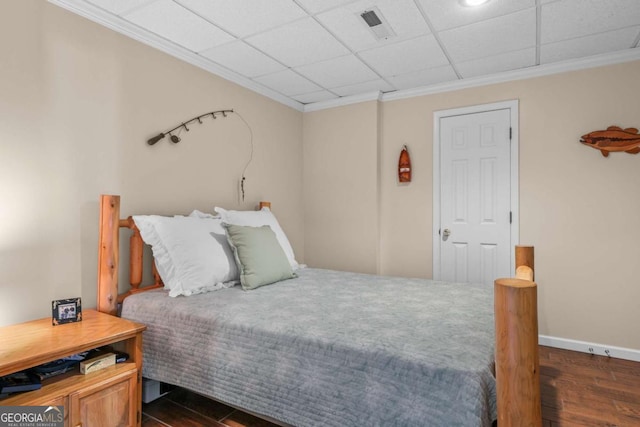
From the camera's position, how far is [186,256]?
2238 mm

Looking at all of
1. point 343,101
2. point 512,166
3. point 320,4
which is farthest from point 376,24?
point 512,166

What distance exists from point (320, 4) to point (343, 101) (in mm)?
1789

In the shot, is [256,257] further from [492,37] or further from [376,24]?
[492,37]

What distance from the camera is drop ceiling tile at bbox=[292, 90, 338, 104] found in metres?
3.76

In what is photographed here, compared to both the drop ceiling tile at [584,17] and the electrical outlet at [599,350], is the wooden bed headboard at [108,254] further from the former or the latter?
the electrical outlet at [599,350]

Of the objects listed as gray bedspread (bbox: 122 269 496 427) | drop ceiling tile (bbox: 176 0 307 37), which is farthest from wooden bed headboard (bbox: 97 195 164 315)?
drop ceiling tile (bbox: 176 0 307 37)

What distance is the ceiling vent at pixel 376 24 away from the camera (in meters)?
2.24

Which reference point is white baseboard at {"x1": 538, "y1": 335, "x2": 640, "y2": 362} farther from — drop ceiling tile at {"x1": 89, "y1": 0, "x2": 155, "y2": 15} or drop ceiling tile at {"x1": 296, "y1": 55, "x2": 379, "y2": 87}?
drop ceiling tile at {"x1": 89, "y1": 0, "x2": 155, "y2": 15}

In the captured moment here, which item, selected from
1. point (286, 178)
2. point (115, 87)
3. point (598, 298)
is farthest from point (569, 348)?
point (115, 87)

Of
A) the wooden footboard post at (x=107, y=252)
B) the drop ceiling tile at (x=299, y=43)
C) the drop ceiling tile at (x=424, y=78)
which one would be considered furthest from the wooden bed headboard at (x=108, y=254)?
the drop ceiling tile at (x=424, y=78)

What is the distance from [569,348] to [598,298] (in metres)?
0.48

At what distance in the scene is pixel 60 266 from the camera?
208cm

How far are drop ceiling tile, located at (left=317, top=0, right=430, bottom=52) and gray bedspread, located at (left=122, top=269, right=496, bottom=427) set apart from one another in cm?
174

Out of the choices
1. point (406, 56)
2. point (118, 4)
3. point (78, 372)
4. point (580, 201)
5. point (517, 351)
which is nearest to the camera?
point (517, 351)
